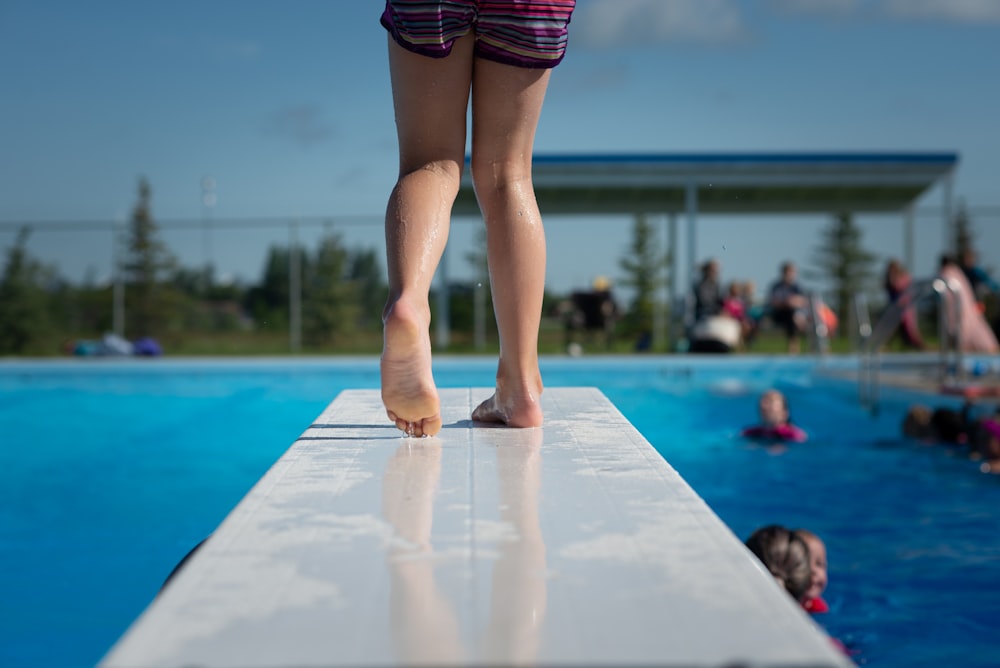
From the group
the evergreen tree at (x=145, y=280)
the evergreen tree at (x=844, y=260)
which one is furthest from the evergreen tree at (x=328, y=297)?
the evergreen tree at (x=844, y=260)

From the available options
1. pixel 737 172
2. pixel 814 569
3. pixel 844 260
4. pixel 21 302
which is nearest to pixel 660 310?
pixel 737 172

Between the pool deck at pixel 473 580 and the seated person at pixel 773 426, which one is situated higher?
the pool deck at pixel 473 580

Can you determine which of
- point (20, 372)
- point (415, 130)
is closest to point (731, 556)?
point (415, 130)

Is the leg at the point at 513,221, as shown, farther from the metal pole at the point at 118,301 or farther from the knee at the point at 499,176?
the metal pole at the point at 118,301

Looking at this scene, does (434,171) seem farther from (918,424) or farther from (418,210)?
(918,424)

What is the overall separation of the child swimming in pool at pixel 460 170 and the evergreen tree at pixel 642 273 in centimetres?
1229

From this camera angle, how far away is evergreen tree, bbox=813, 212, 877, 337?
549 inches

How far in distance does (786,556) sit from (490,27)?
1.65m

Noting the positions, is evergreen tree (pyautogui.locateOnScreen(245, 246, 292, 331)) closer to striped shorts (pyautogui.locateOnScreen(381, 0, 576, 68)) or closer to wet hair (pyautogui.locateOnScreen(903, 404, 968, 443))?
wet hair (pyautogui.locateOnScreen(903, 404, 968, 443))

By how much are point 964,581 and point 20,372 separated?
9.51 m

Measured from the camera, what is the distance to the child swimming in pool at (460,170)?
5.59ft

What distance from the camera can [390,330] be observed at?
1629 mm

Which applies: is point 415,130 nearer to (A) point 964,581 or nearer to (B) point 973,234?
(A) point 964,581

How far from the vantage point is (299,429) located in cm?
714
